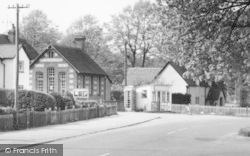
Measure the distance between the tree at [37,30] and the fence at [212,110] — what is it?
41.1m

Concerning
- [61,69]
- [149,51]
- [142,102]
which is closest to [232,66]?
[61,69]

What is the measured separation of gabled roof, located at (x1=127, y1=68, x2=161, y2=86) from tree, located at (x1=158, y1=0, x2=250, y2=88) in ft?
160

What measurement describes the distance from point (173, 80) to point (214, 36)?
161 feet

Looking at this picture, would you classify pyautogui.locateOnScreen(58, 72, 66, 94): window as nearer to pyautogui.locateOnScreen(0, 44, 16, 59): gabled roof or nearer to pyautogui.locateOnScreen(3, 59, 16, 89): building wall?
pyautogui.locateOnScreen(3, 59, 16, 89): building wall

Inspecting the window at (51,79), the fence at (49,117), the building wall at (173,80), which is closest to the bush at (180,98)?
the building wall at (173,80)

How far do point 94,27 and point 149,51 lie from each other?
46.5 ft

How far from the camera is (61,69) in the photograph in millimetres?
60719

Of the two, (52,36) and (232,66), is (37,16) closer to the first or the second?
(52,36)

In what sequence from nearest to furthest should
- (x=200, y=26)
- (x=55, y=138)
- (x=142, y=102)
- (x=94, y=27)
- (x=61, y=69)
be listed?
1. (x=200, y=26)
2. (x=55, y=138)
3. (x=61, y=69)
4. (x=142, y=102)
5. (x=94, y=27)

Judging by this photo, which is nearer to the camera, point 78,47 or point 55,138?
point 55,138

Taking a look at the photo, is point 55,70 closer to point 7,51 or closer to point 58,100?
point 7,51

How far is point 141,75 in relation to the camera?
2987 inches

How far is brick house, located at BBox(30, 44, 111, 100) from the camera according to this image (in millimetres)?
60250

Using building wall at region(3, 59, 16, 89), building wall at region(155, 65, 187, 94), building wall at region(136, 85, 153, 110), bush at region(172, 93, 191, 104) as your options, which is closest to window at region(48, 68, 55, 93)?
building wall at region(3, 59, 16, 89)
